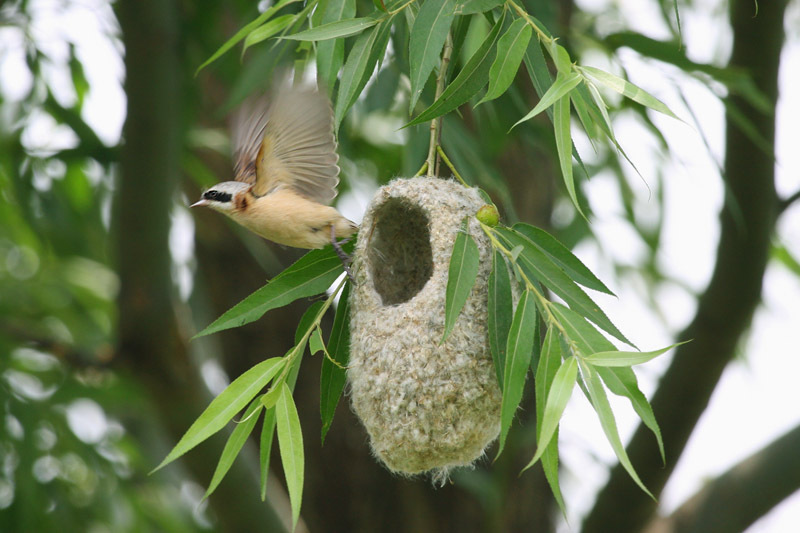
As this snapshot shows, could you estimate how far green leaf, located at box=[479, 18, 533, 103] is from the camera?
159 centimetres

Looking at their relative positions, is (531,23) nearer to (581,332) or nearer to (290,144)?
(581,332)

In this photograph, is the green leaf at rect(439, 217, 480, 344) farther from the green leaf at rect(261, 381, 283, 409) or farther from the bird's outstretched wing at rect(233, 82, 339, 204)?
the bird's outstretched wing at rect(233, 82, 339, 204)

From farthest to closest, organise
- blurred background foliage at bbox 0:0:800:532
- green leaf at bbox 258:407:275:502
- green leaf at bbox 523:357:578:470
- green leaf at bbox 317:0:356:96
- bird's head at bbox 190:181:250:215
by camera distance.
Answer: blurred background foliage at bbox 0:0:800:532, bird's head at bbox 190:181:250:215, green leaf at bbox 317:0:356:96, green leaf at bbox 258:407:275:502, green leaf at bbox 523:357:578:470

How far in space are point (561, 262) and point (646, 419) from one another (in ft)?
1.32

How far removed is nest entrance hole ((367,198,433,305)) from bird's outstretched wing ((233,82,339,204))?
7.1 inches

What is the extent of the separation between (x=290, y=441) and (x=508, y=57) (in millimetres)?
776

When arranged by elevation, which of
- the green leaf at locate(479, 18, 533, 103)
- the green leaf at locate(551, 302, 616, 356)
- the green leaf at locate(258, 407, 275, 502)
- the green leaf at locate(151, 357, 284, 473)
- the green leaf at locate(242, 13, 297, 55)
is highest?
the green leaf at locate(479, 18, 533, 103)

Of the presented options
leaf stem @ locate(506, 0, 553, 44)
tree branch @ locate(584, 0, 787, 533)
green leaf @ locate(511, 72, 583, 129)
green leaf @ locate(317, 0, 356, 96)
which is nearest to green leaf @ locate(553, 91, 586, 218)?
green leaf @ locate(511, 72, 583, 129)

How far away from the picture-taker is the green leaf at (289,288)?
6.04 feet

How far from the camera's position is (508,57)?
161cm

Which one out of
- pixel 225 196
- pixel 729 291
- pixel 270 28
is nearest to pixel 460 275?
pixel 270 28

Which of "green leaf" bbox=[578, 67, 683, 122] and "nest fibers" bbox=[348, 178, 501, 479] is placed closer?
"green leaf" bbox=[578, 67, 683, 122]

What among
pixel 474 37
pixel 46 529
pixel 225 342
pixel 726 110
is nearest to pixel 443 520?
pixel 225 342

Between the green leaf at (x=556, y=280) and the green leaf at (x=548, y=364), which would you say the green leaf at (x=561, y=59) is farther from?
the green leaf at (x=548, y=364)
